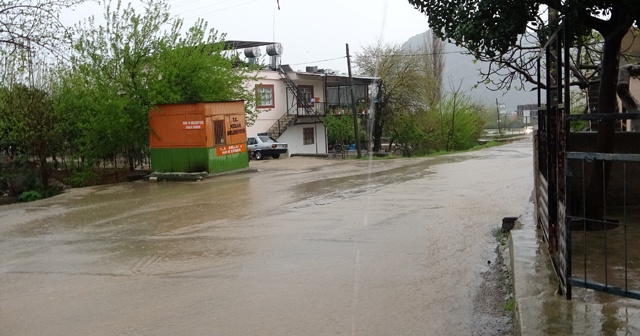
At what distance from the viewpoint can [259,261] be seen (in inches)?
359

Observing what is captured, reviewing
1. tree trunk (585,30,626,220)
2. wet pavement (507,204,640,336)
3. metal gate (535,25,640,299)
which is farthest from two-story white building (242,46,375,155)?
wet pavement (507,204,640,336)

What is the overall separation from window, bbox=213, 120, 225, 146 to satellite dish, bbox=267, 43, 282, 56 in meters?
24.1

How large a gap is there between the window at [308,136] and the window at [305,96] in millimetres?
2185

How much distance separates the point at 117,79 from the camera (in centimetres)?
2344

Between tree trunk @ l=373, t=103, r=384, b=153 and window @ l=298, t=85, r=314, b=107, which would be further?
window @ l=298, t=85, r=314, b=107

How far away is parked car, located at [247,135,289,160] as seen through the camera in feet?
125

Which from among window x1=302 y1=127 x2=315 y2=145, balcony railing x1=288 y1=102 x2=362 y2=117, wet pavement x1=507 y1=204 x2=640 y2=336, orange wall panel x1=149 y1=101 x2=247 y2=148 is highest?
balcony railing x1=288 y1=102 x2=362 y2=117

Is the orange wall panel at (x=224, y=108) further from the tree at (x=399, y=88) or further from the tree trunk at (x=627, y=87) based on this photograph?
the tree at (x=399, y=88)

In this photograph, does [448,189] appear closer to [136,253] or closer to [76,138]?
[136,253]

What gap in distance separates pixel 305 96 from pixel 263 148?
11465mm

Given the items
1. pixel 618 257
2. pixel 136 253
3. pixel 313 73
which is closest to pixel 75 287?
pixel 136 253

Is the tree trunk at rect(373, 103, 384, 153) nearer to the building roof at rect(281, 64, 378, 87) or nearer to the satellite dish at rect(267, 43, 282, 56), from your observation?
the building roof at rect(281, 64, 378, 87)

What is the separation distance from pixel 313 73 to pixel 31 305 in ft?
137

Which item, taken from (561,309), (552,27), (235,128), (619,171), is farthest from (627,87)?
(235,128)
